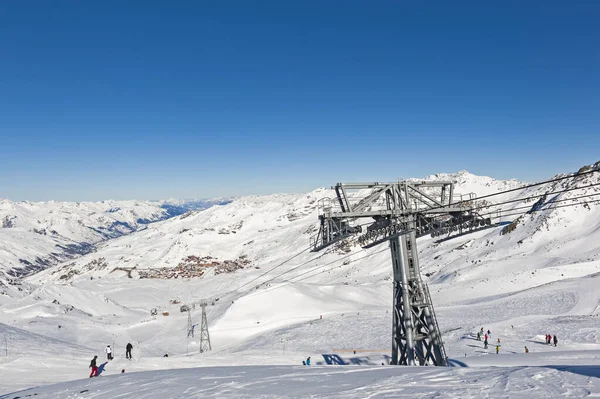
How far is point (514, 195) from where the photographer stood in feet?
535

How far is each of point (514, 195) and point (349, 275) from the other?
9176 centimetres

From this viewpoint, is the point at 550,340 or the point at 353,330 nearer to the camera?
the point at 550,340

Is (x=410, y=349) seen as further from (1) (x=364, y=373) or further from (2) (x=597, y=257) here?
(2) (x=597, y=257)

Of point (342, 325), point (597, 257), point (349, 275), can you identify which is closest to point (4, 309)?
point (342, 325)

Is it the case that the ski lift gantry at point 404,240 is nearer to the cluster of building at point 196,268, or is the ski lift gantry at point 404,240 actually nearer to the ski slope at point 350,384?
the ski slope at point 350,384

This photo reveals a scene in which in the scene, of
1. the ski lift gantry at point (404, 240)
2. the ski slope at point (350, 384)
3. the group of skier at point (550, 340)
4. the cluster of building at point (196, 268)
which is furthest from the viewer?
the cluster of building at point (196, 268)

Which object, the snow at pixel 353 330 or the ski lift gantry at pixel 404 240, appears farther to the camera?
the ski lift gantry at pixel 404 240

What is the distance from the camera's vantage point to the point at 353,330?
152ft

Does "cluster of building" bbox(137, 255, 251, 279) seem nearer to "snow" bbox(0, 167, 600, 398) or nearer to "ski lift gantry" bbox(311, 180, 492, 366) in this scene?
"snow" bbox(0, 167, 600, 398)

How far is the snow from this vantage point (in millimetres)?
12867

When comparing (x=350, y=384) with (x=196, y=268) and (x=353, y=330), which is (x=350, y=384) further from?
(x=196, y=268)

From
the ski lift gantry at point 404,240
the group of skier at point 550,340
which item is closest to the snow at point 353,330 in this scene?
the group of skier at point 550,340

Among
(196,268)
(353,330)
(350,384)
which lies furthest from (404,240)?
(196,268)

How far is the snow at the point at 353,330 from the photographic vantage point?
12867 mm
